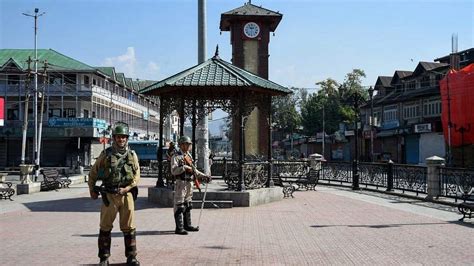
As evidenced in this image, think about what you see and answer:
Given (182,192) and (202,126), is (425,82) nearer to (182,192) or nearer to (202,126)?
(202,126)

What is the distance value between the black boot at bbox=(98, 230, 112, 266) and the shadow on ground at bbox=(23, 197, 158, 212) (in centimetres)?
709

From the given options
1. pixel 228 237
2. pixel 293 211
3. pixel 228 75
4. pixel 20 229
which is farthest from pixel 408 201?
pixel 20 229

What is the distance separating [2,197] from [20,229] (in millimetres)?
8247

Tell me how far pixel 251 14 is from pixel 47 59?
2569 centimetres

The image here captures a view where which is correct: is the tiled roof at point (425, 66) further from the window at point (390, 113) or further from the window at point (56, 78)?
the window at point (56, 78)

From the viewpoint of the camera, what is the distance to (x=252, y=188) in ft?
51.2

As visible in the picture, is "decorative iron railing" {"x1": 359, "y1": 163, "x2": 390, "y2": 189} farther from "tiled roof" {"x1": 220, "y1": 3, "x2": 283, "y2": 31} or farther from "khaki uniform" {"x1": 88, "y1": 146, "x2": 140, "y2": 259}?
"tiled roof" {"x1": 220, "y1": 3, "x2": 283, "y2": 31}

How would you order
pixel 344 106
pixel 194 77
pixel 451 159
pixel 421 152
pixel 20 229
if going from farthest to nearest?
1. pixel 344 106
2. pixel 421 152
3. pixel 451 159
4. pixel 194 77
5. pixel 20 229

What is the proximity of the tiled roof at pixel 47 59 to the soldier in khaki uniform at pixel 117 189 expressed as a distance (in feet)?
153

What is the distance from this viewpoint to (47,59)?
53406 millimetres

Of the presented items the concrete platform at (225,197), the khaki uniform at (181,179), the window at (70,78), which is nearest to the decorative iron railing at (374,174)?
the concrete platform at (225,197)

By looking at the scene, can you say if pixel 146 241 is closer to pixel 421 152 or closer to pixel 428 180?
pixel 428 180

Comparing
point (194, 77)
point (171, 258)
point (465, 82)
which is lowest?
point (171, 258)

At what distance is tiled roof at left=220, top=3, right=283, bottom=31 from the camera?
39.2 meters
